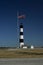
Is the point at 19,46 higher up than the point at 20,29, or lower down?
lower down

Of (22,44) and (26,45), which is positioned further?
(26,45)

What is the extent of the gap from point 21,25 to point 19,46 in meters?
7.83

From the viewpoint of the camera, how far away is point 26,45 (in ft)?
286

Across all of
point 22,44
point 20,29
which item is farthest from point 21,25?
point 22,44

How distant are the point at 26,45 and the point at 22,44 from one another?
18.1 feet

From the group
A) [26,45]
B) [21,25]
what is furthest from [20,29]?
[26,45]

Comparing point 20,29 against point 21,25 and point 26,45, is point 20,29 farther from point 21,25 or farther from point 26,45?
point 26,45

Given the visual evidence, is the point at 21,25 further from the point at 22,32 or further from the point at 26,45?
the point at 26,45

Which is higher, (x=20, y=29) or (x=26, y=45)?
(x=20, y=29)

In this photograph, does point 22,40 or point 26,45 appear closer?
point 22,40

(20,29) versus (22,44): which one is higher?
(20,29)

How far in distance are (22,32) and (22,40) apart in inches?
118

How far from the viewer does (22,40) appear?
81812 mm

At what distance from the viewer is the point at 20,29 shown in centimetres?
8369
